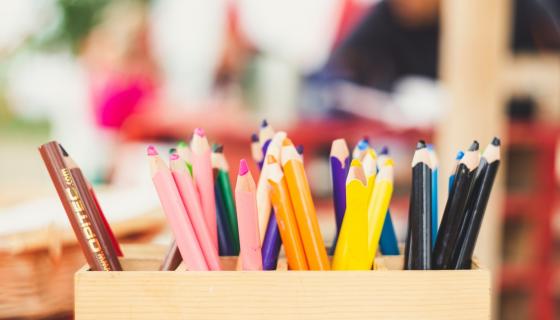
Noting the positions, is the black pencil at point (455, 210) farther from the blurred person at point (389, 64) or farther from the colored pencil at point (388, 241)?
the blurred person at point (389, 64)

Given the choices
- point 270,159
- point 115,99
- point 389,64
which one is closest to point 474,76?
point 389,64

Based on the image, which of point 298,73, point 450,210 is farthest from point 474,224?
point 298,73

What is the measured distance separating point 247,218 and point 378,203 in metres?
0.08

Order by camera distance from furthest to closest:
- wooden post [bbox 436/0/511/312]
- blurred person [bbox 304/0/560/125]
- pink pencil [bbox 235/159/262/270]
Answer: blurred person [bbox 304/0/560/125] < wooden post [bbox 436/0/511/312] < pink pencil [bbox 235/159/262/270]

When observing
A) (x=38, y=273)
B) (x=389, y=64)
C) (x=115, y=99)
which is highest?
(x=389, y=64)

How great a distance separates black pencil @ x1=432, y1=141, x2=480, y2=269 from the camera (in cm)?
37

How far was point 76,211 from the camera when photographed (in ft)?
1.21

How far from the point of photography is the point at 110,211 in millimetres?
541

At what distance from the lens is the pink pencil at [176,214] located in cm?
35

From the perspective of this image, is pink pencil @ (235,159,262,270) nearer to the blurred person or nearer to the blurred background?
the blurred background

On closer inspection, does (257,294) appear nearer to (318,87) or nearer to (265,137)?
(265,137)

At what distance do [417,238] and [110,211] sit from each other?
0.27m

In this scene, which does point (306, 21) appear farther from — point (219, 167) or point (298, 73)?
point (219, 167)

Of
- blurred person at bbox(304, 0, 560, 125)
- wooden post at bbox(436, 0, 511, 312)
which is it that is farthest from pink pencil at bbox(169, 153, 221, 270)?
blurred person at bbox(304, 0, 560, 125)
